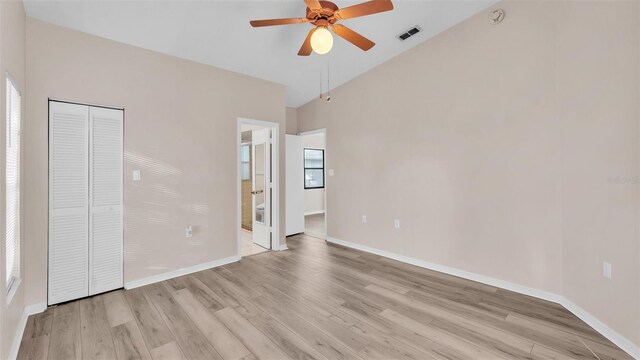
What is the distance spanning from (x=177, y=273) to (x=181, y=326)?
1.27 meters

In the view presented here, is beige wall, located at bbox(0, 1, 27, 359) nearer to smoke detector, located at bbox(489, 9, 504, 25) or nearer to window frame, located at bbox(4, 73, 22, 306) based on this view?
window frame, located at bbox(4, 73, 22, 306)

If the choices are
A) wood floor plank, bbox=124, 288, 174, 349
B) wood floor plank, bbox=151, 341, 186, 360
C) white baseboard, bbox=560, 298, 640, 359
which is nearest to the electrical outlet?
white baseboard, bbox=560, 298, 640, 359

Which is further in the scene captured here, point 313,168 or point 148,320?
point 313,168

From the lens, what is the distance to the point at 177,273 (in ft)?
11.4

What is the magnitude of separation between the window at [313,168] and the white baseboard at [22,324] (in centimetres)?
597

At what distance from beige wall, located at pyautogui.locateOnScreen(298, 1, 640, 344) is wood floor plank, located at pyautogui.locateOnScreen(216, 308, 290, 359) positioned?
2491 millimetres

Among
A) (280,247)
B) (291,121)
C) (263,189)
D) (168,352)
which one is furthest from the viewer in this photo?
(291,121)

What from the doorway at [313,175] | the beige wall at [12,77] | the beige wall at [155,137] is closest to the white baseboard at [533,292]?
the beige wall at [155,137]

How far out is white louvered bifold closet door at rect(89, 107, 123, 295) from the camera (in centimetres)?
288

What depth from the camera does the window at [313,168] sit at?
8016 millimetres

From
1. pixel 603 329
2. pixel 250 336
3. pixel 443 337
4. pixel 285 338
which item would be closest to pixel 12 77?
pixel 250 336

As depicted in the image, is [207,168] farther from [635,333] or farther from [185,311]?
[635,333]

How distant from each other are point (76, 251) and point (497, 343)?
3917 millimetres

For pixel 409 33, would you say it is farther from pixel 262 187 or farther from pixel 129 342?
pixel 129 342
